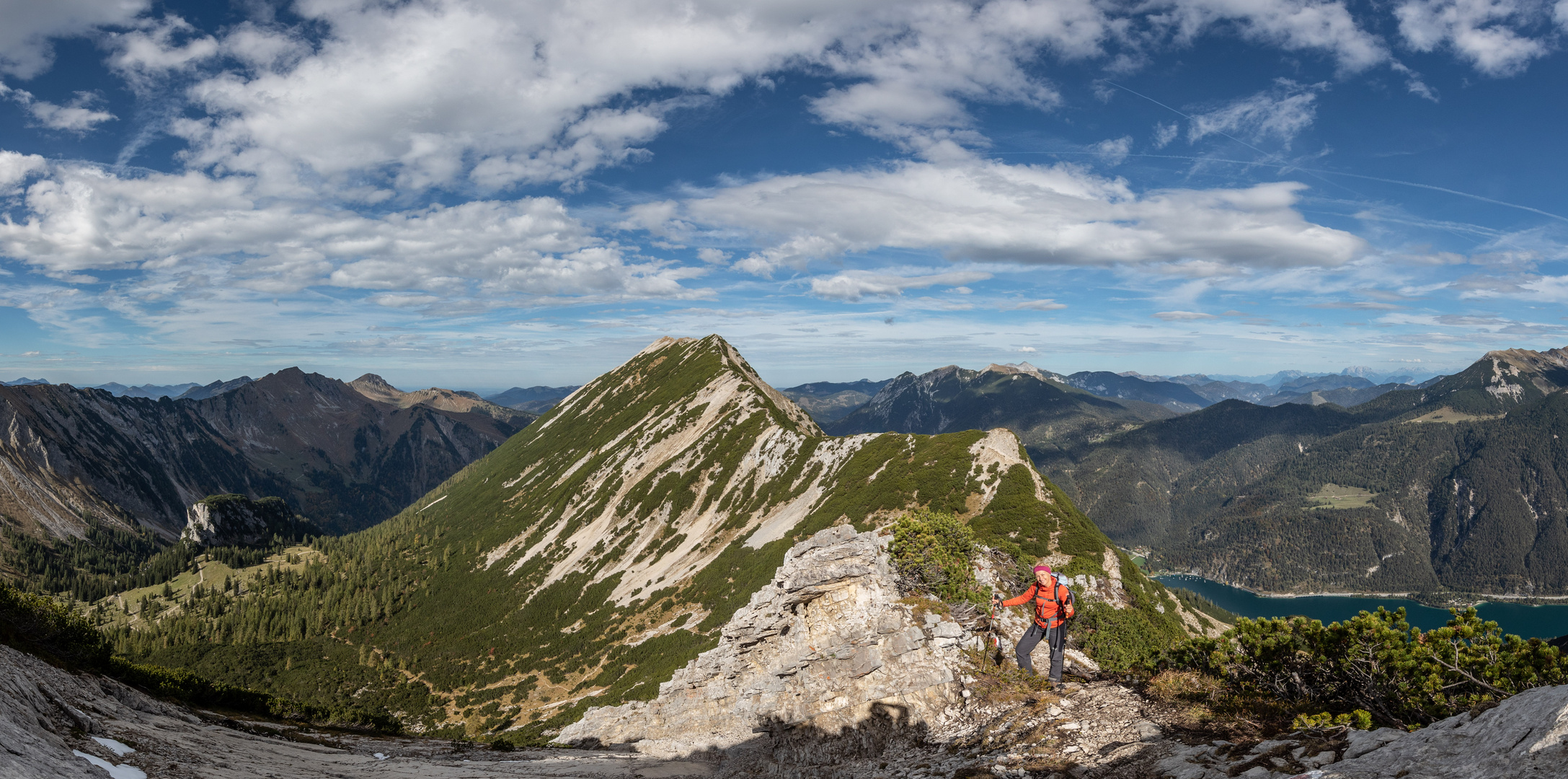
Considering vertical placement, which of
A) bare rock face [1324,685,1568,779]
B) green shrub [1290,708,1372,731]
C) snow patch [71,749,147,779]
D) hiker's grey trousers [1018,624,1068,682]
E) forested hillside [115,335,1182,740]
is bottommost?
forested hillside [115,335,1182,740]

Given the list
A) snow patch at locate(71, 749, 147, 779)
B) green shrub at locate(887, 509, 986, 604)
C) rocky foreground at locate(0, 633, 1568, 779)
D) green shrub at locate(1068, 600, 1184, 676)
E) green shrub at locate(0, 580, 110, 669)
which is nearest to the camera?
rocky foreground at locate(0, 633, 1568, 779)

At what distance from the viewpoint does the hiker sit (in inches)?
957

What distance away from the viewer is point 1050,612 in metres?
24.3

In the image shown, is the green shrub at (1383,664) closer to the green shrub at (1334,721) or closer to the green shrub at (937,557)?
the green shrub at (1334,721)

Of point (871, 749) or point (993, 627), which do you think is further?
point (993, 627)

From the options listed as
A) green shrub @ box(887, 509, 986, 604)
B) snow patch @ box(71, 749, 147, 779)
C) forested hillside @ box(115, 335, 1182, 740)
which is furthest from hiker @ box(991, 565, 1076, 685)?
snow patch @ box(71, 749, 147, 779)

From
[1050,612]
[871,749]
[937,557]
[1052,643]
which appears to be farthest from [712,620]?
[1050,612]

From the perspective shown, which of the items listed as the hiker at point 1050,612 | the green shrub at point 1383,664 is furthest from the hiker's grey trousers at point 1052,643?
the green shrub at point 1383,664

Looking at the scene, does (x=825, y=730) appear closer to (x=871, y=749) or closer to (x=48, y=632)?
(x=871, y=749)

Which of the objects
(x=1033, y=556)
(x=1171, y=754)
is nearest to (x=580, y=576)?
(x=1033, y=556)

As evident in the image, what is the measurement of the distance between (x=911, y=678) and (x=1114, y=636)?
11.0 metres

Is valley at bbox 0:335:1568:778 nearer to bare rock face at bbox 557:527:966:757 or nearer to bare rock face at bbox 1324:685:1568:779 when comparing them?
bare rock face at bbox 557:527:966:757

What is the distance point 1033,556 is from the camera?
2318 inches

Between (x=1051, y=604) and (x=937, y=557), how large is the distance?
32.4 ft
